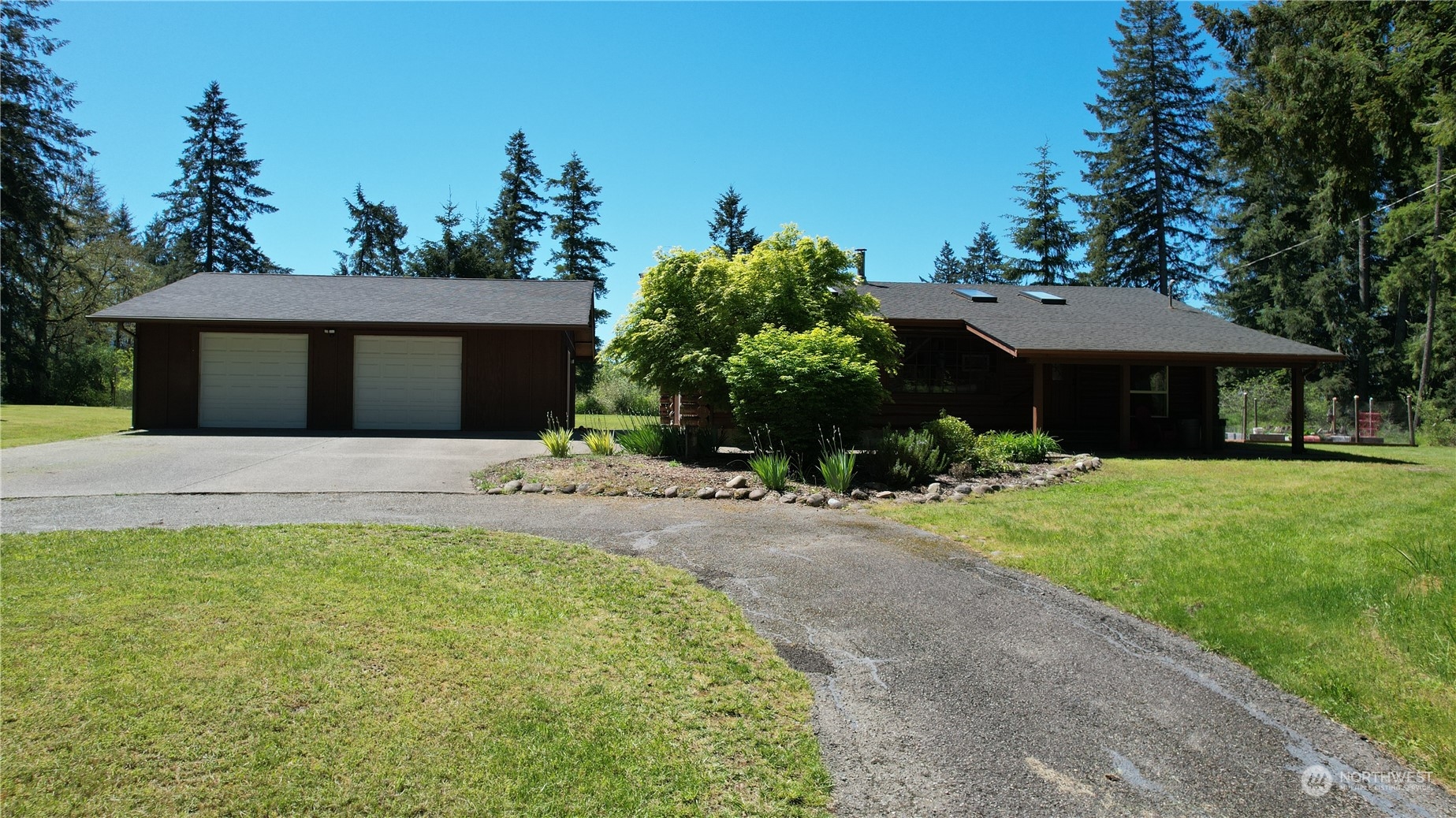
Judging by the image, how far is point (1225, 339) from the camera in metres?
15.9

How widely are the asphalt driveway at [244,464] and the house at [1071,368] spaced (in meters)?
5.06

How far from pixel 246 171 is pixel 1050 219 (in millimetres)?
42025

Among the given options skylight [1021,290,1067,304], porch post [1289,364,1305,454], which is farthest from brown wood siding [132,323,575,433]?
porch post [1289,364,1305,454]

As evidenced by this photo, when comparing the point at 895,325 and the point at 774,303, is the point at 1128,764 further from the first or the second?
the point at 895,325

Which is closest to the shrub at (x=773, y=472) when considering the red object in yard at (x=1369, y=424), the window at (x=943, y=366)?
the window at (x=943, y=366)

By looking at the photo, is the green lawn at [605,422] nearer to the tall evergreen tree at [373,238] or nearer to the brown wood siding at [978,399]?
the brown wood siding at [978,399]

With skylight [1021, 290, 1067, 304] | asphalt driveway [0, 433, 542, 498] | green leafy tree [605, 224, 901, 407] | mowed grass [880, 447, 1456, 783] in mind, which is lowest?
mowed grass [880, 447, 1456, 783]

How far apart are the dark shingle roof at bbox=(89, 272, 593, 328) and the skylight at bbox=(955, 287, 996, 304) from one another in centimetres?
943

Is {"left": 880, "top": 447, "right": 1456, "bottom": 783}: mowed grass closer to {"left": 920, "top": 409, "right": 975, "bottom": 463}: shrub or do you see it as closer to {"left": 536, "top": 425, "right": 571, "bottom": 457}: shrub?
{"left": 920, "top": 409, "right": 975, "bottom": 463}: shrub

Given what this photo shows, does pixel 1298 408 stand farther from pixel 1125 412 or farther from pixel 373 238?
pixel 373 238

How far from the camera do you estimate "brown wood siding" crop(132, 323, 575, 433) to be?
16.8 m

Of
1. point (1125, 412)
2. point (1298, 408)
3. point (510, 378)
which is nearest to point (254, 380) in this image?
point (510, 378)

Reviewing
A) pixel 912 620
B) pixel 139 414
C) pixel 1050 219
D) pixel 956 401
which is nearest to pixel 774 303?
pixel 956 401

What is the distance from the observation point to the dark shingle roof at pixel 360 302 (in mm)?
16688
